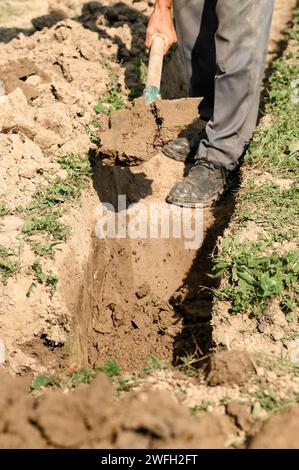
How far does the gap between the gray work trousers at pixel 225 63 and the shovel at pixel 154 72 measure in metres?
0.36

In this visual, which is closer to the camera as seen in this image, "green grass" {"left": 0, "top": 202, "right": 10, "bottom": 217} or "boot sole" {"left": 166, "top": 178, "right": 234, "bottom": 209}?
"green grass" {"left": 0, "top": 202, "right": 10, "bottom": 217}

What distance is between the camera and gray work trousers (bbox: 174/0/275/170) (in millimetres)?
4125

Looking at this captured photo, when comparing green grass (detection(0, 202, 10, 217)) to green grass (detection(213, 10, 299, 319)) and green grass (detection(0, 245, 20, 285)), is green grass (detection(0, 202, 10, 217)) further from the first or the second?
green grass (detection(213, 10, 299, 319))

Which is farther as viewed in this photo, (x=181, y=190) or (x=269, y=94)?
(x=269, y=94)

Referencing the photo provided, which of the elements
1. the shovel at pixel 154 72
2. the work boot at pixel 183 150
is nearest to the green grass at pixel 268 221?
the work boot at pixel 183 150

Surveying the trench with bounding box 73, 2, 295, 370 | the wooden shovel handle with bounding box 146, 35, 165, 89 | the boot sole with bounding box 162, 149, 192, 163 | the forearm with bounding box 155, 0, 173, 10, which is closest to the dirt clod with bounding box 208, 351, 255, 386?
the trench with bounding box 73, 2, 295, 370

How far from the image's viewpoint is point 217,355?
2805mm

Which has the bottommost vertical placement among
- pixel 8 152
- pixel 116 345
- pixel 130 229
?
pixel 116 345

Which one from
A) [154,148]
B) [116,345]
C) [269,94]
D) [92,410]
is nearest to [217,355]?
[92,410]

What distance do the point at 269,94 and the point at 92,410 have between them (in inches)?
137

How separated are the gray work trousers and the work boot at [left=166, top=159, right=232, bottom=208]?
0.22ft

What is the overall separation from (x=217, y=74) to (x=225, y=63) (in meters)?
0.13

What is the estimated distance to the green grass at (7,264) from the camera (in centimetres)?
358

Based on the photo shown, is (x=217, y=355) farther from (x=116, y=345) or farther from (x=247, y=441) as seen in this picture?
(x=116, y=345)
